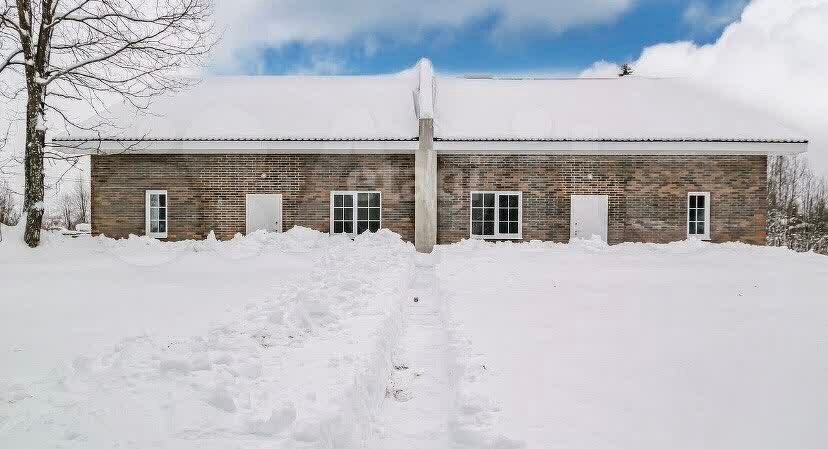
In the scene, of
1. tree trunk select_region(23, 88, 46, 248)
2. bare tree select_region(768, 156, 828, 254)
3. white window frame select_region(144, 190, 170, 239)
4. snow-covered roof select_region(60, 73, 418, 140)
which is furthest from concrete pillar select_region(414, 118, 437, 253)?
bare tree select_region(768, 156, 828, 254)

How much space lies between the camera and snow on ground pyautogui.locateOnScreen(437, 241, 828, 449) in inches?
115

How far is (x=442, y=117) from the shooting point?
50.3 ft

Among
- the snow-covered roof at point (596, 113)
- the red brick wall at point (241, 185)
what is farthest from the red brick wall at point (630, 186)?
the red brick wall at point (241, 185)

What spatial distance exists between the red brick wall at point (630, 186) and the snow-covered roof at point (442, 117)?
1.71 ft

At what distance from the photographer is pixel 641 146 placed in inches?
563

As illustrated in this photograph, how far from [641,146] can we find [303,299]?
11.8 meters

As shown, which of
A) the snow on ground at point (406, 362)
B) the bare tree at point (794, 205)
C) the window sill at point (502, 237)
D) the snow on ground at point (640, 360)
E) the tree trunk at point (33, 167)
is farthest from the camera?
the bare tree at point (794, 205)

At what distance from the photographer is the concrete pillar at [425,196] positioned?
14156 mm

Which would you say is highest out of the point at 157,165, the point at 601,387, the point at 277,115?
the point at 277,115

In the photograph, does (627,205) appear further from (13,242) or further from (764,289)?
(13,242)

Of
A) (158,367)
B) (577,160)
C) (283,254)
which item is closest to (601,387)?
(158,367)

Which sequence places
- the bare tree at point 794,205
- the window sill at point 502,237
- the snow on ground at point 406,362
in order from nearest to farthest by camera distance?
the snow on ground at point 406,362 → the window sill at point 502,237 → the bare tree at point 794,205

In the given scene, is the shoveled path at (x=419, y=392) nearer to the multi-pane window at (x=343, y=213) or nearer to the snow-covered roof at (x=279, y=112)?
the multi-pane window at (x=343, y=213)

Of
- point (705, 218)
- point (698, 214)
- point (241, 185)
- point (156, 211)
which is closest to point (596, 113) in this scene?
point (698, 214)
